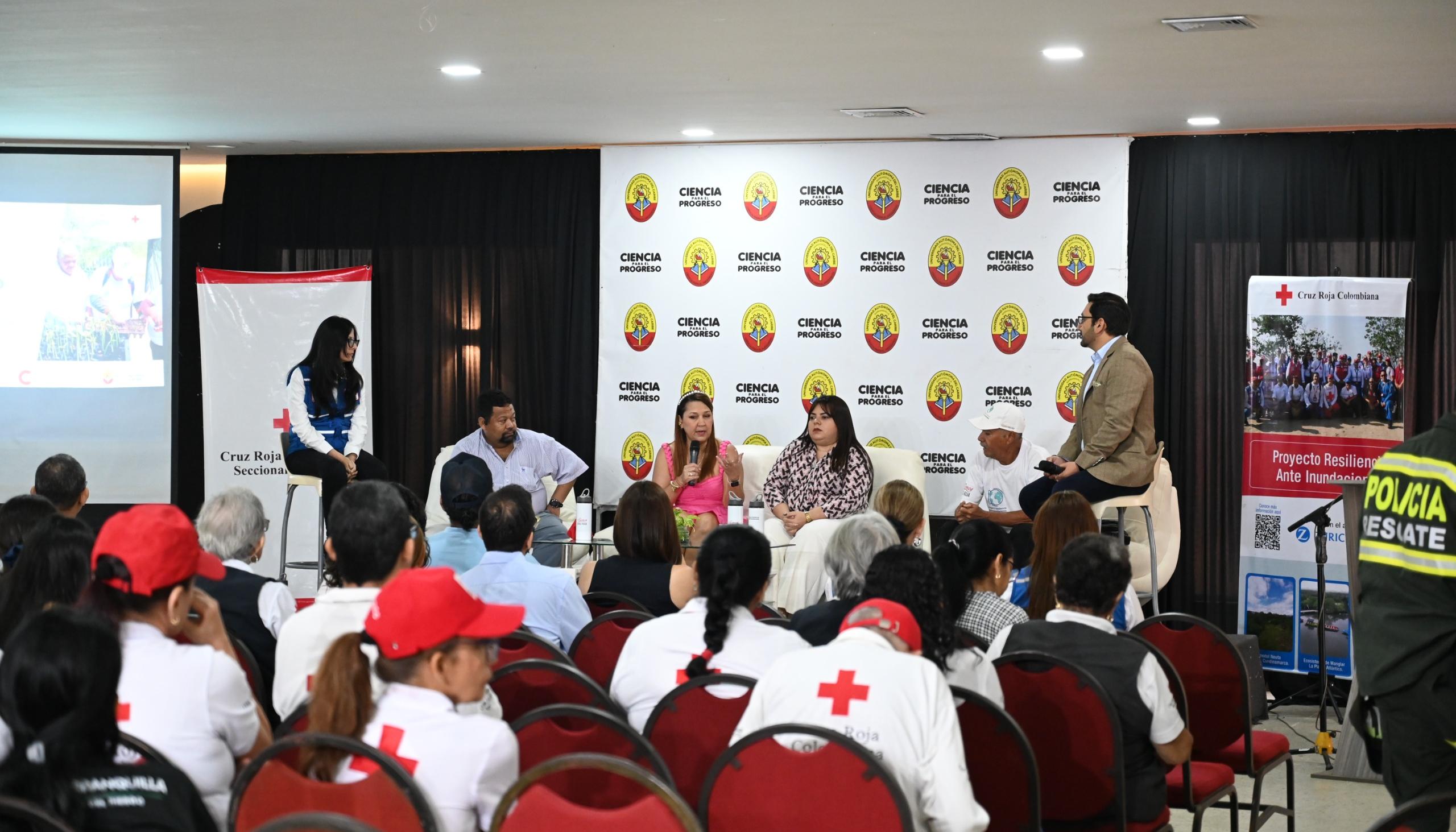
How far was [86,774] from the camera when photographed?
2078mm

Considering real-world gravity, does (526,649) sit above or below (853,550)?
below

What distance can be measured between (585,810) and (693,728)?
0.76m

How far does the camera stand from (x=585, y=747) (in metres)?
2.51

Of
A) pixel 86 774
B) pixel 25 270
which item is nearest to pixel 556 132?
pixel 25 270

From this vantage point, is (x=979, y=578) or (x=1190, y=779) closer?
(x=1190, y=779)

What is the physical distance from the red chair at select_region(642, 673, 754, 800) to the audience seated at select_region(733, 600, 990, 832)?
0.88ft

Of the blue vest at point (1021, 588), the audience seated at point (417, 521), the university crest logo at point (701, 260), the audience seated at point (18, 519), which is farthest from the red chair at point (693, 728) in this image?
the university crest logo at point (701, 260)

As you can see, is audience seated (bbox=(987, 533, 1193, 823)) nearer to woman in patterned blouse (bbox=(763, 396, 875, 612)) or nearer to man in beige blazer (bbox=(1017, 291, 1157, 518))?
man in beige blazer (bbox=(1017, 291, 1157, 518))

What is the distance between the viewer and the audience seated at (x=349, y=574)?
9.80 feet

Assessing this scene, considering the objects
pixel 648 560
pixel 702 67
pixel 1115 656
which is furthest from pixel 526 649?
pixel 702 67

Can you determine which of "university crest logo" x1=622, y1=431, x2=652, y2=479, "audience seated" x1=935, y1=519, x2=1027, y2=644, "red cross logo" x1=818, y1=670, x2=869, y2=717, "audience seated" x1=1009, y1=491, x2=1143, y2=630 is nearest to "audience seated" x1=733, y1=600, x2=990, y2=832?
"red cross logo" x1=818, y1=670, x2=869, y2=717

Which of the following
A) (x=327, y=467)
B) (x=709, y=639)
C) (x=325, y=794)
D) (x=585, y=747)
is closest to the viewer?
(x=325, y=794)

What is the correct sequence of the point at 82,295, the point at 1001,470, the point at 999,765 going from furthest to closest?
the point at 82,295
the point at 1001,470
the point at 999,765

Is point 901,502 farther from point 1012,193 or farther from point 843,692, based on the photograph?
point 1012,193
